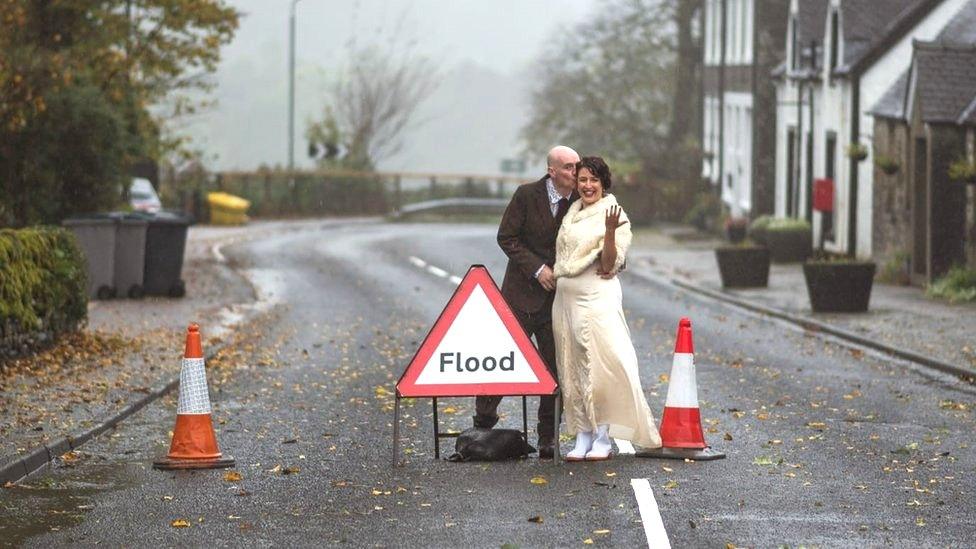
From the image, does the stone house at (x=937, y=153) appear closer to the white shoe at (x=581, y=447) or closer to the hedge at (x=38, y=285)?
the hedge at (x=38, y=285)

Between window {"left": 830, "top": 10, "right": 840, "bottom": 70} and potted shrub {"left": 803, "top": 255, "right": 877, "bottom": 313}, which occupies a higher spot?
window {"left": 830, "top": 10, "right": 840, "bottom": 70}

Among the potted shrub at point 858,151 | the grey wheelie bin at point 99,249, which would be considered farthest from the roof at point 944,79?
the grey wheelie bin at point 99,249

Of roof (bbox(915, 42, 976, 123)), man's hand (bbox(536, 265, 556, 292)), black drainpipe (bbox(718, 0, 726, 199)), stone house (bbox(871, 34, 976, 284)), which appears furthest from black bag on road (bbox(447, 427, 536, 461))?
black drainpipe (bbox(718, 0, 726, 199))

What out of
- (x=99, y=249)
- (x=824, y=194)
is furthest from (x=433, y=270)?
(x=99, y=249)

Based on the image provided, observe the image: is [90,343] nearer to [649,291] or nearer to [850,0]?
[649,291]

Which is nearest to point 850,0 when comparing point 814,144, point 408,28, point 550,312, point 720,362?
point 814,144

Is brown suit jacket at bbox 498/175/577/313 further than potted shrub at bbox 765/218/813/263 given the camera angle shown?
No

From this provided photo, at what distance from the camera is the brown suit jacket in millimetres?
11031

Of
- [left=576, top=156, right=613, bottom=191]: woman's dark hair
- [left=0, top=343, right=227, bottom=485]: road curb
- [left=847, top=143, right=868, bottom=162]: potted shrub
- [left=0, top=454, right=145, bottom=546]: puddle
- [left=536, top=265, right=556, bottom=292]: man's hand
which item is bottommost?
[left=0, top=454, right=145, bottom=546]: puddle

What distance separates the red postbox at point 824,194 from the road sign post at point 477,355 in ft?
81.7

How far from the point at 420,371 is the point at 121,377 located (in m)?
5.43

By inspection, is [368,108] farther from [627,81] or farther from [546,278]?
[546,278]

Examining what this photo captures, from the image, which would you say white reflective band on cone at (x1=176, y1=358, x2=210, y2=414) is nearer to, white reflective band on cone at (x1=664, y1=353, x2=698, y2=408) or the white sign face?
the white sign face

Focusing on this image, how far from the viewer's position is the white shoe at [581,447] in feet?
35.8
